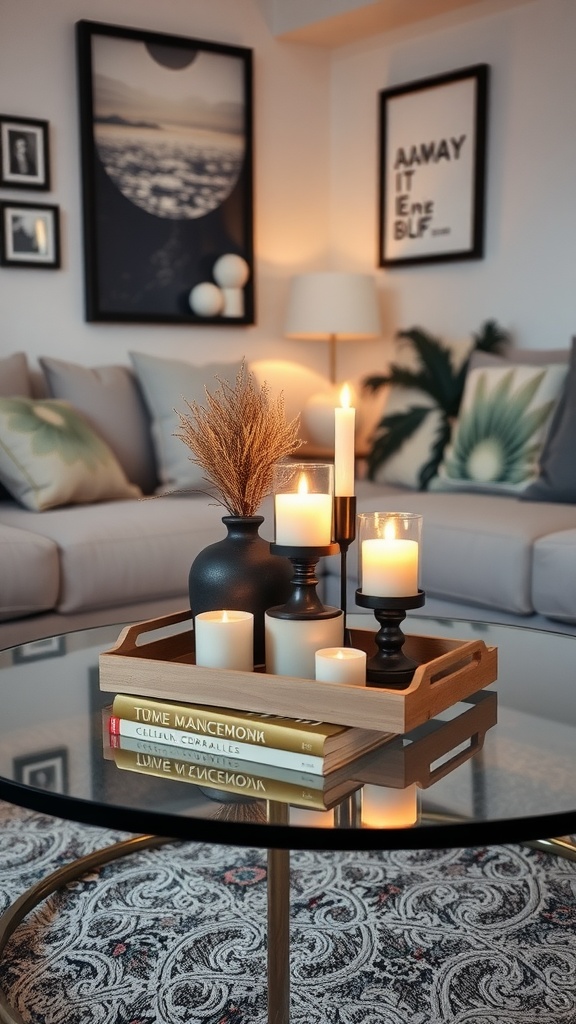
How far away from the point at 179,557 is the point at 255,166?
1959mm

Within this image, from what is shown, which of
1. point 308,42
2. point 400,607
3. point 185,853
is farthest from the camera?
point 308,42

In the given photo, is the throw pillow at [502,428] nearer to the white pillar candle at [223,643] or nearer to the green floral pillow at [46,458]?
the green floral pillow at [46,458]

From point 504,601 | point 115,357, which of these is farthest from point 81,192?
point 504,601

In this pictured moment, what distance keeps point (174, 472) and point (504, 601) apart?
1.21 meters

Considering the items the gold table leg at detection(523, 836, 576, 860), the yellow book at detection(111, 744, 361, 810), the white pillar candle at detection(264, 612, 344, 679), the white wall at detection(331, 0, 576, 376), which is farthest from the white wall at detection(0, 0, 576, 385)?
the yellow book at detection(111, 744, 361, 810)

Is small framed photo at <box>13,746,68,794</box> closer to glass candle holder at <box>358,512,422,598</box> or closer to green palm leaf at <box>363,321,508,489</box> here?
glass candle holder at <box>358,512,422,598</box>

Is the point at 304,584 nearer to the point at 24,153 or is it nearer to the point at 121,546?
the point at 121,546

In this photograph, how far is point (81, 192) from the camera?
11.9ft

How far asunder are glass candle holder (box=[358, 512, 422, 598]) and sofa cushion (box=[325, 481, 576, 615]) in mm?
1202

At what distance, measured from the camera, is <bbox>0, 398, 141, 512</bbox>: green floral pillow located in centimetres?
287

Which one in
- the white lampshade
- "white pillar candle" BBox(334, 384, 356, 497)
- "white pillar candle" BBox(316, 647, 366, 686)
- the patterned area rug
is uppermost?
the white lampshade

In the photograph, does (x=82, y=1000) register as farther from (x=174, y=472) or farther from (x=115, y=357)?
(x=115, y=357)

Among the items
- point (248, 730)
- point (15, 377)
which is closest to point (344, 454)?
point (248, 730)

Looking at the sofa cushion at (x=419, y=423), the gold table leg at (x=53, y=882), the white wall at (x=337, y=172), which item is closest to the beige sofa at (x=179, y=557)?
the sofa cushion at (x=419, y=423)
